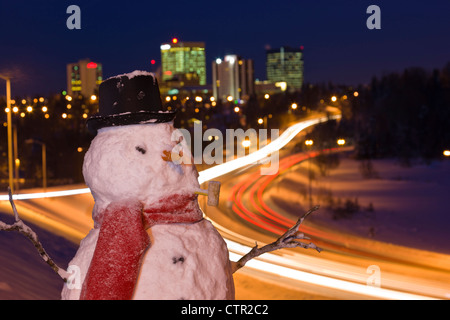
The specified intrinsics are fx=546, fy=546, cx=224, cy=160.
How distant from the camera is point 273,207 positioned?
2806 cm

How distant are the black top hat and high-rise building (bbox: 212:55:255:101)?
12159 centimetres

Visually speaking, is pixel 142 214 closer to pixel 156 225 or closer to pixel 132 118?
pixel 156 225

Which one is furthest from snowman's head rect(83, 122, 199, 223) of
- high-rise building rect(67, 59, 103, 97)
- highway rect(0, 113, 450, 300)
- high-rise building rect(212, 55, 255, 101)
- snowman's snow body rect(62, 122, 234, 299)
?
high-rise building rect(212, 55, 255, 101)

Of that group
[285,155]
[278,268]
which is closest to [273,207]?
[278,268]

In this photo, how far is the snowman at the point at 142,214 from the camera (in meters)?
3.89

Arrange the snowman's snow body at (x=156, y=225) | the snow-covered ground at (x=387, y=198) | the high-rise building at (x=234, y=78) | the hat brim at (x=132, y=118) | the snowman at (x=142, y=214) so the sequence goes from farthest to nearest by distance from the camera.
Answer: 1. the high-rise building at (x=234, y=78)
2. the snow-covered ground at (x=387, y=198)
3. the hat brim at (x=132, y=118)
4. the snowman's snow body at (x=156, y=225)
5. the snowman at (x=142, y=214)

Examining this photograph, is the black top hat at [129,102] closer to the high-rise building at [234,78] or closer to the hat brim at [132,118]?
the hat brim at [132,118]

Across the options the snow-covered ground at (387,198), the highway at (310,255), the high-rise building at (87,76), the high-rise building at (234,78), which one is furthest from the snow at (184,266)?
the high-rise building at (234,78)

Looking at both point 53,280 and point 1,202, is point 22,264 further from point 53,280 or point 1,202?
point 1,202

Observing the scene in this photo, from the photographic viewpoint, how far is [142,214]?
4.09 meters

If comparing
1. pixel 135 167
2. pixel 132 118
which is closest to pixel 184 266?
pixel 135 167

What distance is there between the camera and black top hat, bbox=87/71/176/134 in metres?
4.30

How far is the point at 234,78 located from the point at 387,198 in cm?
10176
